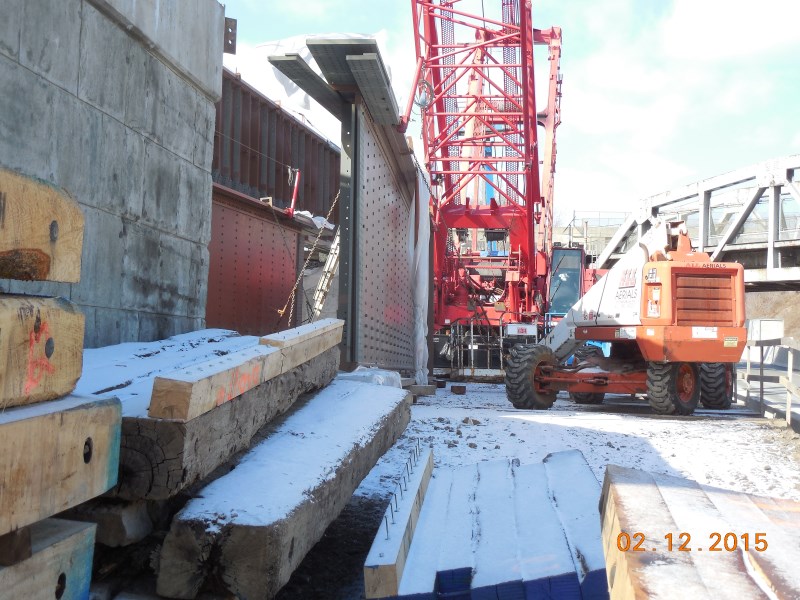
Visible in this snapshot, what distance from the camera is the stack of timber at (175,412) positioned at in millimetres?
2186

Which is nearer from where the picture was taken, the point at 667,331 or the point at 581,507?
the point at 581,507

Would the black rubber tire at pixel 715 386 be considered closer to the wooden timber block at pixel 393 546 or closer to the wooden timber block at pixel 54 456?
the wooden timber block at pixel 393 546

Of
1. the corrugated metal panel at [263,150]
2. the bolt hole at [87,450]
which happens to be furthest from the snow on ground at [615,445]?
the corrugated metal panel at [263,150]

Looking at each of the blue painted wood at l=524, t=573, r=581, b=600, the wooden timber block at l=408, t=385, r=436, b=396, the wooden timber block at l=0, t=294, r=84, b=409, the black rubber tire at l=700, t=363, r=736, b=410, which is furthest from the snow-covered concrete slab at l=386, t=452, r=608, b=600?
the black rubber tire at l=700, t=363, r=736, b=410

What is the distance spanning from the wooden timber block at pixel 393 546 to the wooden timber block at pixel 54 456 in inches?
34.8

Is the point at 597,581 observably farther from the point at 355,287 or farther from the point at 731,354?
the point at 731,354

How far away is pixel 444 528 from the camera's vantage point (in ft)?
9.64

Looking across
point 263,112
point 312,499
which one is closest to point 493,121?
point 263,112

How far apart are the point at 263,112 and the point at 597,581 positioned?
1001 cm

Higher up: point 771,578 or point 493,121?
point 493,121

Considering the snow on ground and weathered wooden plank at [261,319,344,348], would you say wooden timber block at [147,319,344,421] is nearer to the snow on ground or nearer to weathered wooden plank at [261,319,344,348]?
weathered wooden plank at [261,319,344,348]

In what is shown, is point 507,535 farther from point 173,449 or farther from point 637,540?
point 173,449

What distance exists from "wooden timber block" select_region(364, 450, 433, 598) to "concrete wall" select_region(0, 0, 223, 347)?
1779mm
